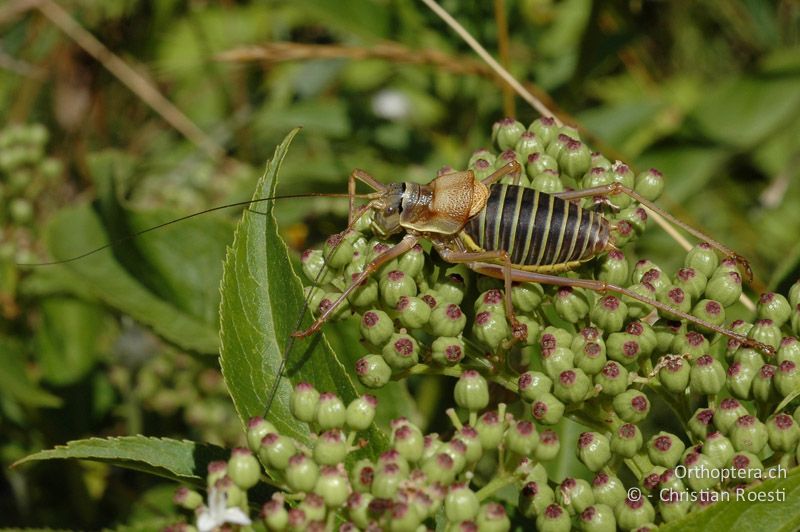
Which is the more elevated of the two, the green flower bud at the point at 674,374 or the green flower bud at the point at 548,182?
the green flower bud at the point at 548,182

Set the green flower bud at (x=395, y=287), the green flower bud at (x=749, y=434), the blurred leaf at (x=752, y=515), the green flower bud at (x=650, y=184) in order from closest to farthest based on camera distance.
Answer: the blurred leaf at (x=752, y=515), the green flower bud at (x=749, y=434), the green flower bud at (x=395, y=287), the green flower bud at (x=650, y=184)

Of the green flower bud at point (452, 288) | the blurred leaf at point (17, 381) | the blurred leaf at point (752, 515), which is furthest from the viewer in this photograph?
the blurred leaf at point (17, 381)

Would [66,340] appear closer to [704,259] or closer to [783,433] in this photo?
[704,259]

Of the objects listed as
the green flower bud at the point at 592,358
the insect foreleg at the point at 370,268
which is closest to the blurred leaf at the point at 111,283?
the insect foreleg at the point at 370,268

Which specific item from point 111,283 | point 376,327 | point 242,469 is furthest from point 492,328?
point 111,283

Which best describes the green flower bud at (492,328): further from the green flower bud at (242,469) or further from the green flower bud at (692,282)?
the green flower bud at (242,469)
